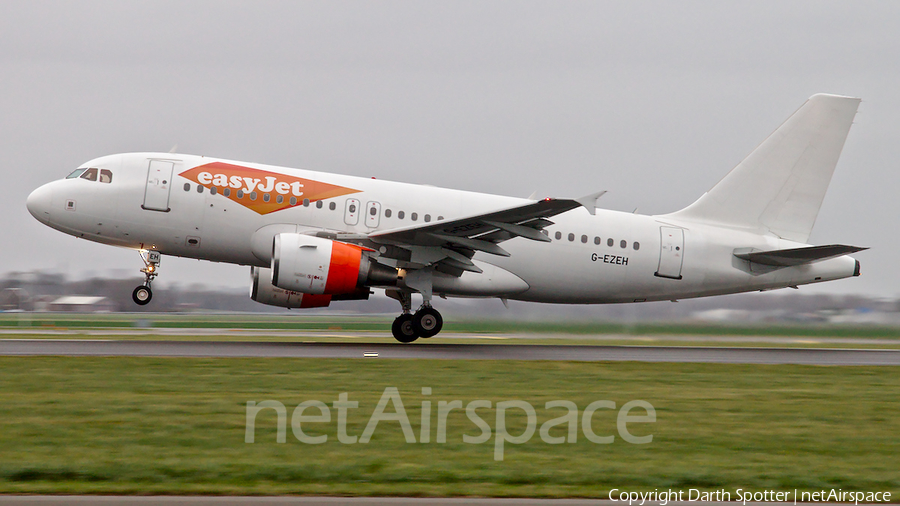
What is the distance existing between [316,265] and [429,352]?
3293 mm

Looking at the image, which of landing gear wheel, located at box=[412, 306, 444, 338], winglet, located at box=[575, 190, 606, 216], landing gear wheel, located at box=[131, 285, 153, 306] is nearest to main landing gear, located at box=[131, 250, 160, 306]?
landing gear wheel, located at box=[131, 285, 153, 306]

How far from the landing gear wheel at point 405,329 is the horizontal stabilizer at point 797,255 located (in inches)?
379

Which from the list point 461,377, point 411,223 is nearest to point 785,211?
point 411,223

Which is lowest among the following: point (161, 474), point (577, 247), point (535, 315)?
point (161, 474)

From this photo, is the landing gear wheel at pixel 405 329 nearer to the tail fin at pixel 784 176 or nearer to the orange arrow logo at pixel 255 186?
the orange arrow logo at pixel 255 186

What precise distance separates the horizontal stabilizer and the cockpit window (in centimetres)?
1744

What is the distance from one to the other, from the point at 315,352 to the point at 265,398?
7.17 metres

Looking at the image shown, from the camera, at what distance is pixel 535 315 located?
25.5 metres

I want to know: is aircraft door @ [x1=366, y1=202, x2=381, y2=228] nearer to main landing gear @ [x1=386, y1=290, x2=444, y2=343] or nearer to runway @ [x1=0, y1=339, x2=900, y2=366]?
main landing gear @ [x1=386, y1=290, x2=444, y2=343]

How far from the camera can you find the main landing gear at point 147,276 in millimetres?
20078

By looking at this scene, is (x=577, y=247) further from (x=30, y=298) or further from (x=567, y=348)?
(x=30, y=298)

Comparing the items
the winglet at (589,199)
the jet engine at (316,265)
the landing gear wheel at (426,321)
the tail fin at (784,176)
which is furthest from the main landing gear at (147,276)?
the tail fin at (784,176)

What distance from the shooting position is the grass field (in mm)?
6977

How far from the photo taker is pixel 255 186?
2022cm
